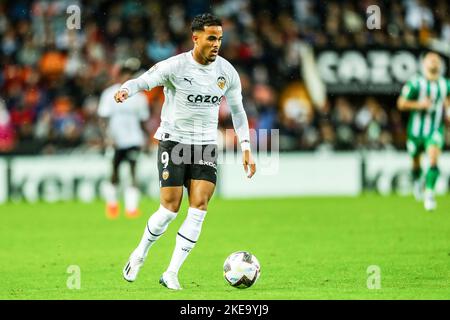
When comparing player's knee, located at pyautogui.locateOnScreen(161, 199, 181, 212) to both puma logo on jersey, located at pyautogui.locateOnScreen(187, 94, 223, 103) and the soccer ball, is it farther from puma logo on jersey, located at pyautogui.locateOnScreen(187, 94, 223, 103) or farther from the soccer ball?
puma logo on jersey, located at pyautogui.locateOnScreen(187, 94, 223, 103)

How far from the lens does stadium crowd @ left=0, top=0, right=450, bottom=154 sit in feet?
76.8

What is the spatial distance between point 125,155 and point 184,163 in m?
8.54

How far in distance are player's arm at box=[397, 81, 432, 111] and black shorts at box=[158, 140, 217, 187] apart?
8.56 m

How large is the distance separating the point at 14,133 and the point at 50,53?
2.60 metres

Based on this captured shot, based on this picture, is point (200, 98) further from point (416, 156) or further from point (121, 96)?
point (416, 156)

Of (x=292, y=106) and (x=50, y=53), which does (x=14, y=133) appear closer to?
(x=50, y=53)

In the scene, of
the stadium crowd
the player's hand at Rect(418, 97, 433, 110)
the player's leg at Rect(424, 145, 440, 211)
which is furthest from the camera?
the stadium crowd

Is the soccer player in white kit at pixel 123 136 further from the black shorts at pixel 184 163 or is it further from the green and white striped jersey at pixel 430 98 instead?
the black shorts at pixel 184 163

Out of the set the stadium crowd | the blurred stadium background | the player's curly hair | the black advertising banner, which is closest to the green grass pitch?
the blurred stadium background

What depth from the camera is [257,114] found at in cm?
2398

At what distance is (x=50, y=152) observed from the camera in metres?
22.3

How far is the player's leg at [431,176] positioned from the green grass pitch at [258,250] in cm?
27
